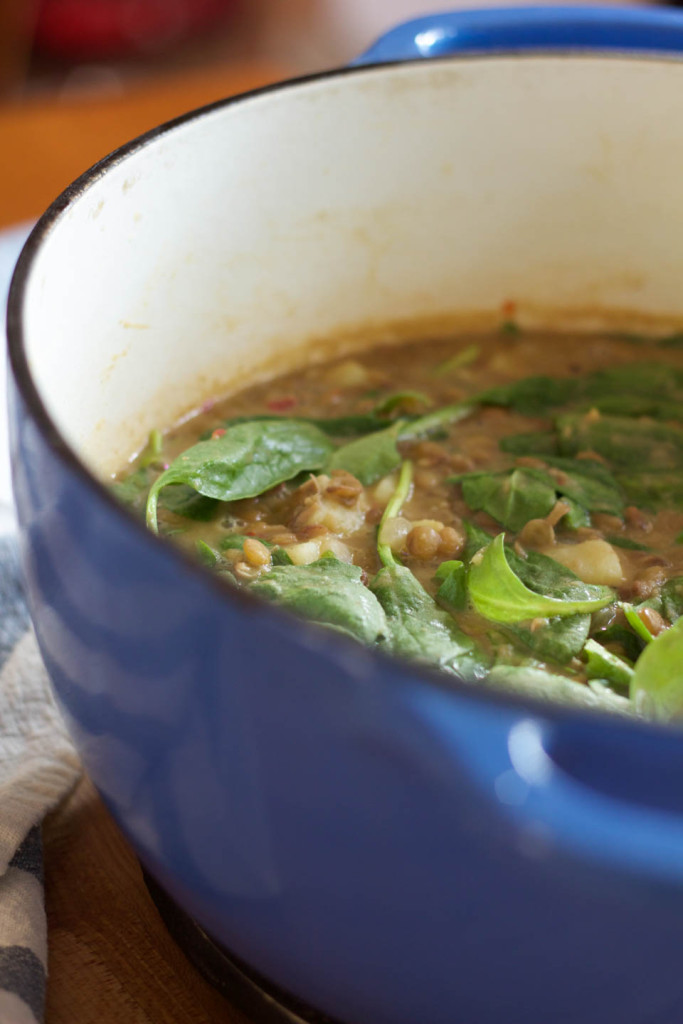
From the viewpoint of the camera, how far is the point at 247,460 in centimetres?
105

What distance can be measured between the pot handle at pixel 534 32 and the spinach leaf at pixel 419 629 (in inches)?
25.0

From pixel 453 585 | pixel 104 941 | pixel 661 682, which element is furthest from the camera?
pixel 453 585

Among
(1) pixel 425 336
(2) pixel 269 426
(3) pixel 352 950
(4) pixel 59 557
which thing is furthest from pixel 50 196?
(3) pixel 352 950

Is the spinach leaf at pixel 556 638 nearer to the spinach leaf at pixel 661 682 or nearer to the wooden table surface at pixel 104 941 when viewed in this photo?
the spinach leaf at pixel 661 682

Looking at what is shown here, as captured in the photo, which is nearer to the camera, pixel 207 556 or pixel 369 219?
pixel 207 556

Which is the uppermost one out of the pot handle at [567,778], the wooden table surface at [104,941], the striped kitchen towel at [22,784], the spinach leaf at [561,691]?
the pot handle at [567,778]

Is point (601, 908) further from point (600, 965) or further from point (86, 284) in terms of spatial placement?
point (86, 284)

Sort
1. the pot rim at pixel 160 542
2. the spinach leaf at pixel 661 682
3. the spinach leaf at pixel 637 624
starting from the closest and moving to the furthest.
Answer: the pot rim at pixel 160 542 → the spinach leaf at pixel 661 682 → the spinach leaf at pixel 637 624

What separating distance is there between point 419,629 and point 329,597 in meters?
0.09

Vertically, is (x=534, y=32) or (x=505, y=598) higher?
(x=534, y=32)

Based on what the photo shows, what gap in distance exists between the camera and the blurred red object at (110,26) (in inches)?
150

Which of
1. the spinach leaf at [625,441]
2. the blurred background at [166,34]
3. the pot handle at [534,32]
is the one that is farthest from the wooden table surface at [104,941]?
the blurred background at [166,34]

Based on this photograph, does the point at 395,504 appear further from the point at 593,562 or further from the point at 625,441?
the point at 625,441

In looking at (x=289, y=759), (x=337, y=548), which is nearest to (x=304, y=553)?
(x=337, y=548)
